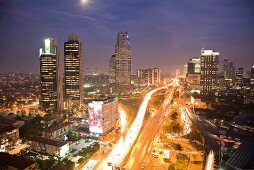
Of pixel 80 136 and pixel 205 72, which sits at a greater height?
pixel 205 72

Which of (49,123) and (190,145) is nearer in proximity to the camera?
(190,145)

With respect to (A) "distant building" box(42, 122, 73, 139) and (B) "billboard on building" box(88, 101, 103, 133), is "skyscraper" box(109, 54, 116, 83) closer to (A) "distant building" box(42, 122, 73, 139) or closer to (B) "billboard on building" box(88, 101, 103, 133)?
(A) "distant building" box(42, 122, 73, 139)

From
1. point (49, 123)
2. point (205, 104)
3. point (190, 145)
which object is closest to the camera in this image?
point (190, 145)

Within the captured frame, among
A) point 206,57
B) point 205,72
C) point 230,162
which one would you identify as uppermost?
point 206,57

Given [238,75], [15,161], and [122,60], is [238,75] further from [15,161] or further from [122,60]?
[15,161]

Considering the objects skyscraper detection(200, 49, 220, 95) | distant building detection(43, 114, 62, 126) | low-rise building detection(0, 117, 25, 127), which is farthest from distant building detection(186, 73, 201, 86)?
low-rise building detection(0, 117, 25, 127)

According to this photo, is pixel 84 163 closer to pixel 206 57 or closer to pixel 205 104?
pixel 205 104

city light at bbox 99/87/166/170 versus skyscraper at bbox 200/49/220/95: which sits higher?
skyscraper at bbox 200/49/220/95

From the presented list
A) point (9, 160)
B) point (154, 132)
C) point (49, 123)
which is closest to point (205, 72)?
point (154, 132)
